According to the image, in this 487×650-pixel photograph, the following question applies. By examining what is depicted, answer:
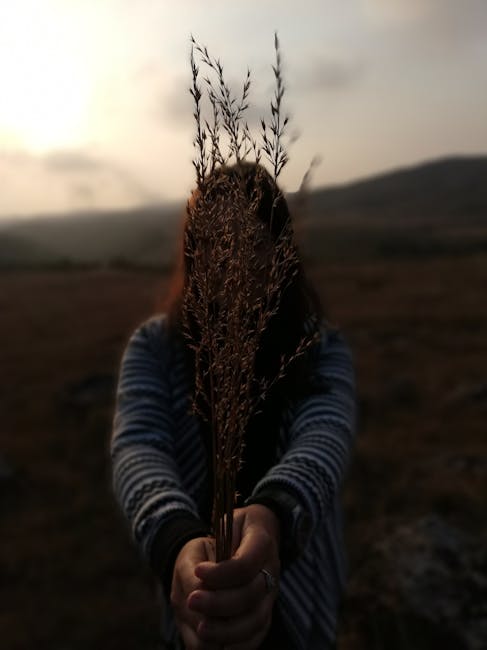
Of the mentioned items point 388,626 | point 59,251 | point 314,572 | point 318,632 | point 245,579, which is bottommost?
point 59,251

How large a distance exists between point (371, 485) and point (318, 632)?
4087 mm

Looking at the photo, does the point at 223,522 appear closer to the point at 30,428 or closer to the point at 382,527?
the point at 382,527

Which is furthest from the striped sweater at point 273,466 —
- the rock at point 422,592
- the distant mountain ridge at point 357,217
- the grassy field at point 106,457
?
the distant mountain ridge at point 357,217

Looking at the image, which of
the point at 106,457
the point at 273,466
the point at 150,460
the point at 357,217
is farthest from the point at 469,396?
the point at 357,217

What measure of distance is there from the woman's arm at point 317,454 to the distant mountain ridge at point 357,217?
53.3 meters

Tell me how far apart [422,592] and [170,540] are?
6.77 feet

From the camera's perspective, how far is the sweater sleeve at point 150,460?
1.38 m

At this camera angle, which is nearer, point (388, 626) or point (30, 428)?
point (388, 626)

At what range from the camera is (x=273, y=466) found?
5.40 feet

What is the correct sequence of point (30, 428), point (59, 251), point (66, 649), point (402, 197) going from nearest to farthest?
point (66, 649), point (30, 428), point (59, 251), point (402, 197)

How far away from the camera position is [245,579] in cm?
110

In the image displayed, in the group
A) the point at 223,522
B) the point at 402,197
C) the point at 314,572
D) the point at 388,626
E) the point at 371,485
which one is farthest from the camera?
the point at 402,197

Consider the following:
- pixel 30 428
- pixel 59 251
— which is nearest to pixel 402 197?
pixel 59 251

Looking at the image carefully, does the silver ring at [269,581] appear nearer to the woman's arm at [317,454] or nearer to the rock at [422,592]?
the woman's arm at [317,454]
